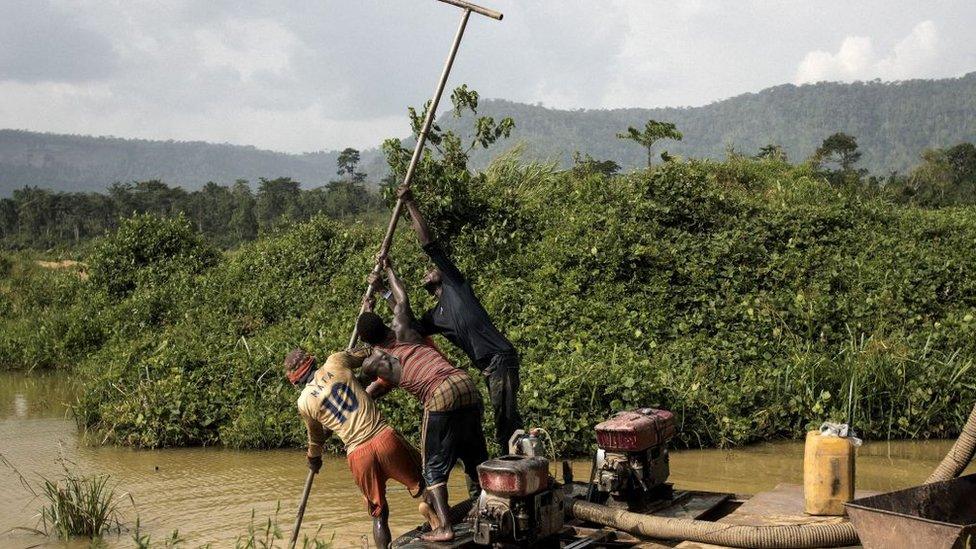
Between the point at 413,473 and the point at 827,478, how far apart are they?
2.33m

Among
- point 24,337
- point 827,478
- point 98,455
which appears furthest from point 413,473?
point 24,337

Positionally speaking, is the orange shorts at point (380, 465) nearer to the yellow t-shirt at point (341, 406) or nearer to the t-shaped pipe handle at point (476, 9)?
the yellow t-shirt at point (341, 406)

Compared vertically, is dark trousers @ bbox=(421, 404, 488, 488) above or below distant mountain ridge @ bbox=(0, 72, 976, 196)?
below

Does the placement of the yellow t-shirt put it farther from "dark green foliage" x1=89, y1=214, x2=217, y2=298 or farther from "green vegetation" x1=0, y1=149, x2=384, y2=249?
"green vegetation" x1=0, y1=149, x2=384, y2=249

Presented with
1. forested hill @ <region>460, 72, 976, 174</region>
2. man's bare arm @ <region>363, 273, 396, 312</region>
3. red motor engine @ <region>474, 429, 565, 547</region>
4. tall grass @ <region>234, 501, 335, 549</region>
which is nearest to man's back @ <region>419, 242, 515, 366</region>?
man's bare arm @ <region>363, 273, 396, 312</region>

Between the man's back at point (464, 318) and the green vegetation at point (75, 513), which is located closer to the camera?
the man's back at point (464, 318)

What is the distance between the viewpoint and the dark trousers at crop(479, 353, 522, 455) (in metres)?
5.68

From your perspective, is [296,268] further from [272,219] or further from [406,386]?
[272,219]

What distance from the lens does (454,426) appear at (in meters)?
5.19

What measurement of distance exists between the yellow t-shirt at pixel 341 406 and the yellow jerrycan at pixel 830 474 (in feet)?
7.99

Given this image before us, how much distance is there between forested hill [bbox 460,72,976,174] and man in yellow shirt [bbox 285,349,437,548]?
98.2 metres

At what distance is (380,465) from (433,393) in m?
0.51

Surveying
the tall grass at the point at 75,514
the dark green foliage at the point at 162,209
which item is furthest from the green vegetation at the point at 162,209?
the tall grass at the point at 75,514

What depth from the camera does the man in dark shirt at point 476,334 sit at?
568 cm
